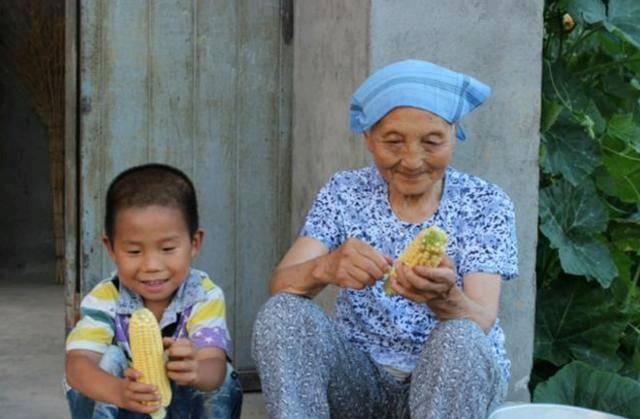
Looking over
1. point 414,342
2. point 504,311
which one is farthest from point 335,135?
point 414,342

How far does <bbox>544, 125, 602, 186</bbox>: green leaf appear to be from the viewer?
3734mm

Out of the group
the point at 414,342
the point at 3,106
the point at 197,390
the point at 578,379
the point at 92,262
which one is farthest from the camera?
the point at 3,106

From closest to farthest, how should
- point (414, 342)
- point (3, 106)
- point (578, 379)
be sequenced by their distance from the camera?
point (414, 342), point (578, 379), point (3, 106)

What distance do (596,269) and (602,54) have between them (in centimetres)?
93

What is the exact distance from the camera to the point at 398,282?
95.6 inches

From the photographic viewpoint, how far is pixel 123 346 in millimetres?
2643

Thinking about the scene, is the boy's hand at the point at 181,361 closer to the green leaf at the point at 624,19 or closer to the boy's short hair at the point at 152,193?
the boy's short hair at the point at 152,193

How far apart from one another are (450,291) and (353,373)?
1.29 ft

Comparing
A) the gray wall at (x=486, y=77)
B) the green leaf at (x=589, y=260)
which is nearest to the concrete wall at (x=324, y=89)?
the gray wall at (x=486, y=77)

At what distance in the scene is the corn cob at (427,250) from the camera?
2373 mm

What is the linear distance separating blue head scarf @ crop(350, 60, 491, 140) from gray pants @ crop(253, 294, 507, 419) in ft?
1.70

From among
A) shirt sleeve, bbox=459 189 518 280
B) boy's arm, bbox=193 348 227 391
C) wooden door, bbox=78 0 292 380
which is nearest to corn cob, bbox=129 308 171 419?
boy's arm, bbox=193 348 227 391

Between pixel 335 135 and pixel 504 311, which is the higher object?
pixel 335 135

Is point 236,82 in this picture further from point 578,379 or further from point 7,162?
point 7,162
